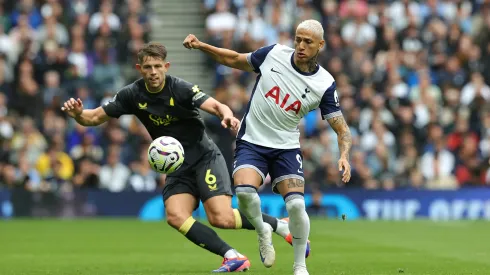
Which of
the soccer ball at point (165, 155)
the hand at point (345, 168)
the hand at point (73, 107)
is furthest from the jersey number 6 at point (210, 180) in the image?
the hand at point (345, 168)

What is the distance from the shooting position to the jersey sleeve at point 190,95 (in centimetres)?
1132

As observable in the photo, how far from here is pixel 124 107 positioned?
1171 centimetres

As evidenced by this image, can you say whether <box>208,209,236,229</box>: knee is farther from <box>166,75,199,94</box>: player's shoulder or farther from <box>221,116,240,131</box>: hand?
<box>221,116,240,131</box>: hand

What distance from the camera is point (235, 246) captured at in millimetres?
15984

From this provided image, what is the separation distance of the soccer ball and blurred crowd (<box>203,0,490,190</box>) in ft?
38.3

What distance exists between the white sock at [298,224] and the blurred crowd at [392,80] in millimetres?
12378

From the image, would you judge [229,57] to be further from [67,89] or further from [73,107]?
[67,89]

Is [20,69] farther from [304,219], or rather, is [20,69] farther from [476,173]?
[304,219]

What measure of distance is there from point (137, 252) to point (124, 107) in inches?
155

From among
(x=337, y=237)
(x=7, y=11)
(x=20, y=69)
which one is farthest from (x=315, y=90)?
(x=7, y=11)

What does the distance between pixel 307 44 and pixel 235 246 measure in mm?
6215

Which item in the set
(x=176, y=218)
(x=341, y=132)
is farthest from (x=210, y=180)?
(x=341, y=132)

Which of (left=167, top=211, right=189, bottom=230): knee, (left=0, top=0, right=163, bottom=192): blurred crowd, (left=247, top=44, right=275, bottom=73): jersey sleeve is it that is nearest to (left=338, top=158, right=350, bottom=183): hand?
(left=247, top=44, right=275, bottom=73): jersey sleeve

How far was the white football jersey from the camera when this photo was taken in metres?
10.6
